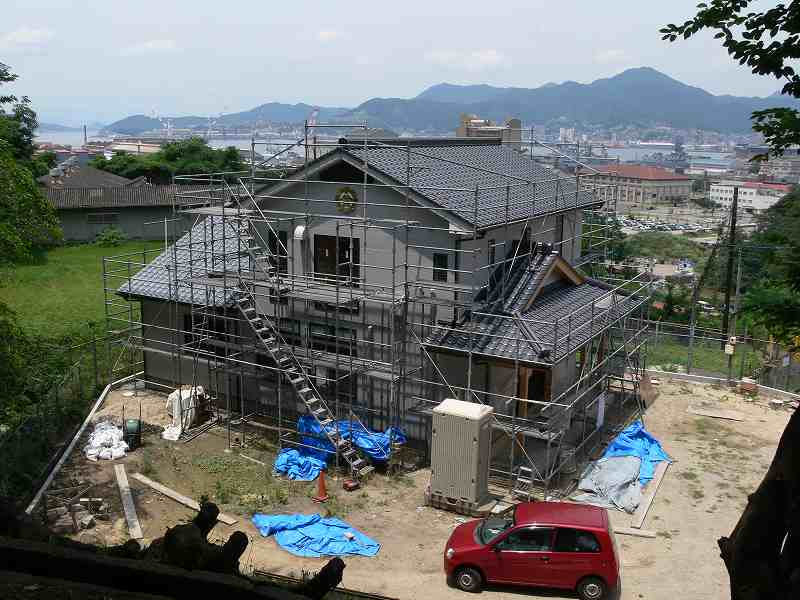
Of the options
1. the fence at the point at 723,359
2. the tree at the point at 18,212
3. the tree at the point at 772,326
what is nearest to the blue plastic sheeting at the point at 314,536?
the tree at the point at 18,212

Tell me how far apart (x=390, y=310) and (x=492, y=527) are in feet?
23.4

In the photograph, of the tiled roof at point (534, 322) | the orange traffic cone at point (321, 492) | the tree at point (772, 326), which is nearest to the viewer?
the tree at point (772, 326)

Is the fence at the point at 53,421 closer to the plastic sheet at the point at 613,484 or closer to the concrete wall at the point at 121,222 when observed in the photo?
the plastic sheet at the point at 613,484

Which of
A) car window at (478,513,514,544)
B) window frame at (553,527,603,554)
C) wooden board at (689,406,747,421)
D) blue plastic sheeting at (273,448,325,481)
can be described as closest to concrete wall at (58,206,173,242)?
blue plastic sheeting at (273,448,325,481)

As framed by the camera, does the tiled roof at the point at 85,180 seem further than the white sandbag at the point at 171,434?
Yes

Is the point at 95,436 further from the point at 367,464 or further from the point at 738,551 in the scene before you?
the point at 738,551

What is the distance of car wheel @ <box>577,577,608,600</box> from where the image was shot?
13.9 m

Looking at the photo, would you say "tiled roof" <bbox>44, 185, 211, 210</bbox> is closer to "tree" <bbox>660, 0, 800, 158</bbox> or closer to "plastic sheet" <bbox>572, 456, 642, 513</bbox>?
"plastic sheet" <bbox>572, 456, 642, 513</bbox>

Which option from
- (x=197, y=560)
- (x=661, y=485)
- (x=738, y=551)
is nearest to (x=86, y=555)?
(x=197, y=560)

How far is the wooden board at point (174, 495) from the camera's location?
1702cm

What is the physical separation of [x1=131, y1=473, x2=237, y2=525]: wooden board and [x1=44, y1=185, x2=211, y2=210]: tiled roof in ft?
127

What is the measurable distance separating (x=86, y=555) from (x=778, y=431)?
23.4 meters

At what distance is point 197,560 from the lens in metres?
4.07

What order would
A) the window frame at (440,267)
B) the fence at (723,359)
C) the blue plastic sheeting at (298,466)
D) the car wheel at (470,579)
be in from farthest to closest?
the fence at (723,359), the window frame at (440,267), the blue plastic sheeting at (298,466), the car wheel at (470,579)
